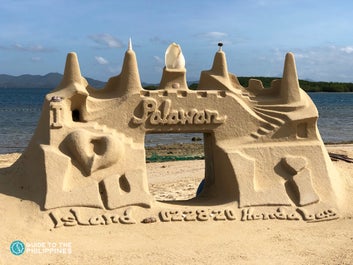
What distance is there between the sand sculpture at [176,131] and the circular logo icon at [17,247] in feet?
2.32

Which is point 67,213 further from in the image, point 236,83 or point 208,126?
point 236,83

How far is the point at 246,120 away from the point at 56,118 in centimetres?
318

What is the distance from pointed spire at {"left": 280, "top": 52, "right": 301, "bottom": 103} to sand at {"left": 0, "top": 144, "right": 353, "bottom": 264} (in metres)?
2.21

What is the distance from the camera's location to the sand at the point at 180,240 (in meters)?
6.40

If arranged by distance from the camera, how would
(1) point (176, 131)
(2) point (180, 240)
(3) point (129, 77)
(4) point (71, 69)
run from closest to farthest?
(2) point (180, 240), (4) point (71, 69), (3) point (129, 77), (1) point (176, 131)

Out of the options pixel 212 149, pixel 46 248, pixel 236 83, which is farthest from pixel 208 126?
pixel 46 248

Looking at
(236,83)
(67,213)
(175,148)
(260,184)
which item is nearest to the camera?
(67,213)

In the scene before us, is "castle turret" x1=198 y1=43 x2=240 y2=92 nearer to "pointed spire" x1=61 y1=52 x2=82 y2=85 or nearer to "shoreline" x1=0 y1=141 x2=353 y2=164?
"pointed spire" x1=61 y1=52 x2=82 y2=85

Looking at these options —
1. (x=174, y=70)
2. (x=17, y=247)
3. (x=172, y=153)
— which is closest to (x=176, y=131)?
(x=174, y=70)

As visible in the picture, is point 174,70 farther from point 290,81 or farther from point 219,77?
point 290,81

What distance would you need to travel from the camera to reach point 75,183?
7211 millimetres

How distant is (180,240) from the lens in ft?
22.7

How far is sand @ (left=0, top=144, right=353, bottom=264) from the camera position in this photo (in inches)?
252

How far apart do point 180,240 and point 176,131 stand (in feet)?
6.21
